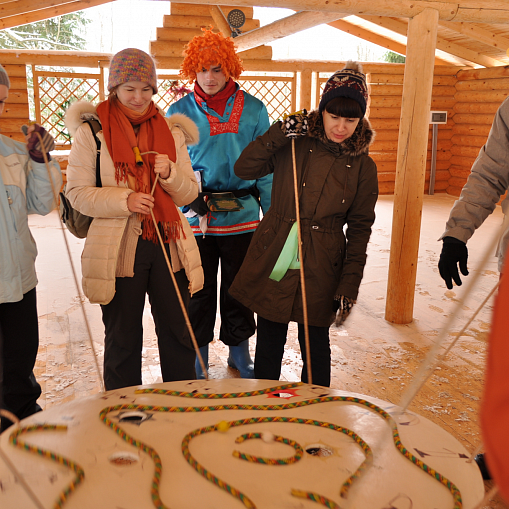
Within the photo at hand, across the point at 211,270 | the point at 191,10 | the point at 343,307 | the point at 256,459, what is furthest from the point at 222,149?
the point at 191,10

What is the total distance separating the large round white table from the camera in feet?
2.39

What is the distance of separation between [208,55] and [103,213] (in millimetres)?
787

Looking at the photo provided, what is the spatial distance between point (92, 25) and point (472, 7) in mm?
11485

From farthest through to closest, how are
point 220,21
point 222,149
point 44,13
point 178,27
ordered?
point 178,27 → point 44,13 → point 220,21 → point 222,149

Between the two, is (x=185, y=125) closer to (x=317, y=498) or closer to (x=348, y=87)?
(x=348, y=87)

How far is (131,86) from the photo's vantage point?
4.80ft

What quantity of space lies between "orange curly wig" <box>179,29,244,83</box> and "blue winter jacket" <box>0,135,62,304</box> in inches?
26.9

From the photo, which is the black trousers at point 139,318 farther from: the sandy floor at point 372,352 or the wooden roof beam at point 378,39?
the wooden roof beam at point 378,39

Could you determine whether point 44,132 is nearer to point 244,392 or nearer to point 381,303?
point 244,392

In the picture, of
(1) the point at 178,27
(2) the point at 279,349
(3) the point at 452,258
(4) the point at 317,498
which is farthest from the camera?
(1) the point at 178,27

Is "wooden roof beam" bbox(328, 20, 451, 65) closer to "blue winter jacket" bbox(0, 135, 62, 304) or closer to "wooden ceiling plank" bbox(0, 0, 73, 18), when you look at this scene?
"wooden ceiling plank" bbox(0, 0, 73, 18)

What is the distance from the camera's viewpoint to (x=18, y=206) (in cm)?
145

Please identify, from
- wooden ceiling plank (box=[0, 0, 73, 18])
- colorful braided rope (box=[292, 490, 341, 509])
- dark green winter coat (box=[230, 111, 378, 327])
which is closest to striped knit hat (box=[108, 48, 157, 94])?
dark green winter coat (box=[230, 111, 378, 327])

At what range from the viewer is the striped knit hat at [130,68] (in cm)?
144
